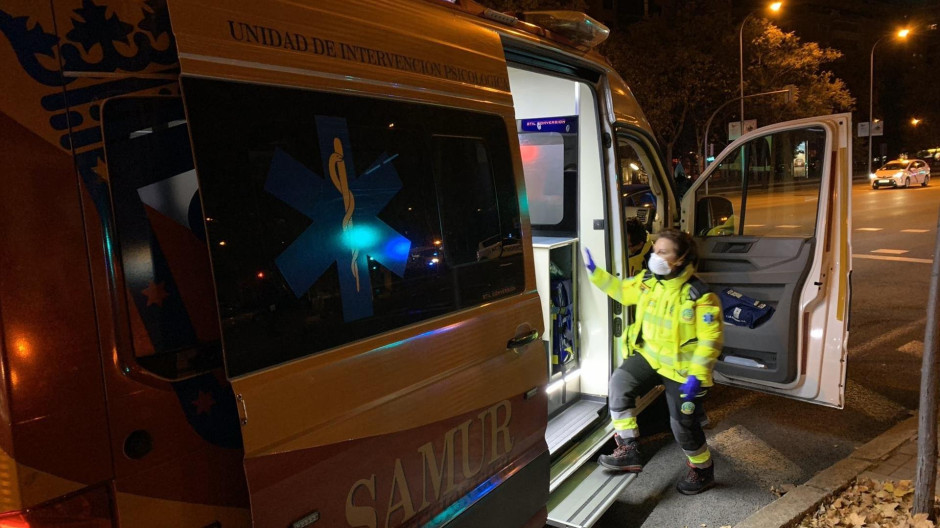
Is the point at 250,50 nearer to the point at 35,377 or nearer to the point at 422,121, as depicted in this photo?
the point at 422,121

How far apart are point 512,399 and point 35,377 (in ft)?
5.97

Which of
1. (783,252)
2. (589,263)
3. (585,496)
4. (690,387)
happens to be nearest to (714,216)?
(783,252)

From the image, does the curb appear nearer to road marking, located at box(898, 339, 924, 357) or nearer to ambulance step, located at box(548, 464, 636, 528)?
ambulance step, located at box(548, 464, 636, 528)

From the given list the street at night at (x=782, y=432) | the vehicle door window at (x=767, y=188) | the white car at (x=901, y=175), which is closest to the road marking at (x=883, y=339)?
the street at night at (x=782, y=432)

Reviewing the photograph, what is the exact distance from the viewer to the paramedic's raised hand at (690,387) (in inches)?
143

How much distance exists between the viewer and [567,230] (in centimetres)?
467

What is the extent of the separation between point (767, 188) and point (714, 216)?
42cm

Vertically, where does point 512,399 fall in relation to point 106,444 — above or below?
below

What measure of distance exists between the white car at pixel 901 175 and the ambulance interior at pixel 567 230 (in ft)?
104

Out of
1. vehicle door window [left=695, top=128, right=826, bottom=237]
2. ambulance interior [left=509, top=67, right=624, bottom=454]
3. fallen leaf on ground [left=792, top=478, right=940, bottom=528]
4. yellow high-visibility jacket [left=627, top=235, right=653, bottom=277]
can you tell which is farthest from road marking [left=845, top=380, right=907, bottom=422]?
ambulance interior [left=509, top=67, right=624, bottom=454]

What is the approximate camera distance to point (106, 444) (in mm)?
1449

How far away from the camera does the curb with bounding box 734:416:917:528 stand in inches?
131

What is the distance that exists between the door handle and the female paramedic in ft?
3.45

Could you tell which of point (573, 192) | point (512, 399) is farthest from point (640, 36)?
point (512, 399)
